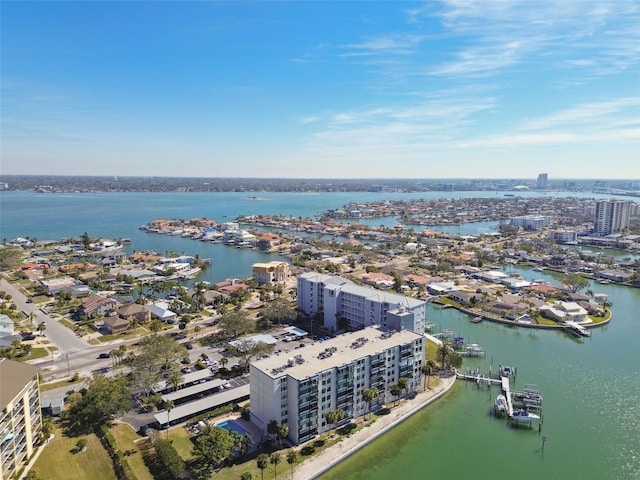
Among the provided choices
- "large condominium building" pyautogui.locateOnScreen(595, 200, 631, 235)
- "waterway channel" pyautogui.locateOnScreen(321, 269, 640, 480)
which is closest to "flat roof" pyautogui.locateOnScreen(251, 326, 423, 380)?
"waterway channel" pyautogui.locateOnScreen(321, 269, 640, 480)

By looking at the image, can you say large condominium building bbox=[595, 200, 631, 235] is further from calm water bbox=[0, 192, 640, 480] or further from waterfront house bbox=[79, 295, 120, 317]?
waterfront house bbox=[79, 295, 120, 317]

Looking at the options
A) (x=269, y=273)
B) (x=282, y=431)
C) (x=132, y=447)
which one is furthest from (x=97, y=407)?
(x=269, y=273)

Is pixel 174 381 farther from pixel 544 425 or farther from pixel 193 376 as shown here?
pixel 544 425

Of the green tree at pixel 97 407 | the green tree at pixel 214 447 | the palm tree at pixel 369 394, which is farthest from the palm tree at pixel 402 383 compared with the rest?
the green tree at pixel 97 407

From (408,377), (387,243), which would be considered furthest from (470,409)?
(387,243)

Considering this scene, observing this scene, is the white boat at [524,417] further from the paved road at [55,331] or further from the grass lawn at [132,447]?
the paved road at [55,331]

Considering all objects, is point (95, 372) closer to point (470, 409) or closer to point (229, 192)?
point (470, 409)
